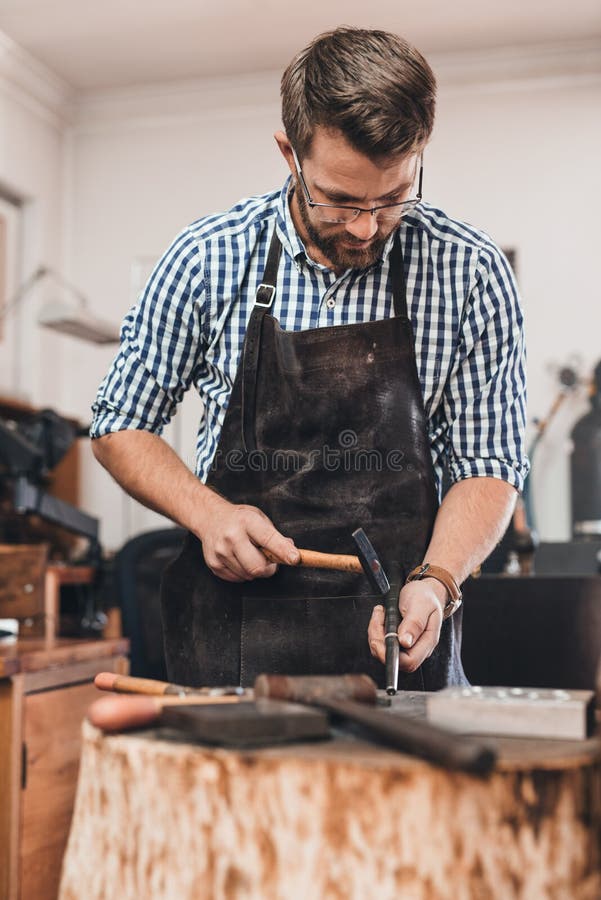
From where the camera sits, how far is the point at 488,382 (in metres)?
1.80

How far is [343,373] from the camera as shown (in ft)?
5.71

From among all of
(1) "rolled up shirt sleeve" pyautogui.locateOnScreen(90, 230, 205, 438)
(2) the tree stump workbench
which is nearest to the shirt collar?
(1) "rolled up shirt sleeve" pyautogui.locateOnScreen(90, 230, 205, 438)

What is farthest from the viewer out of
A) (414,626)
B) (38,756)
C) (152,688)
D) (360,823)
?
(38,756)

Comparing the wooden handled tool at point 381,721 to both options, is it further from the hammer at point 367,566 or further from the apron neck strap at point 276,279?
the apron neck strap at point 276,279

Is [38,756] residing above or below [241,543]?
below

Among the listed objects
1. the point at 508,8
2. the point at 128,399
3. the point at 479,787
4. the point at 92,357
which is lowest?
the point at 479,787

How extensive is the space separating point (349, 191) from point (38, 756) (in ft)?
6.17

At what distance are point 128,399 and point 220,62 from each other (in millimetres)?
4252

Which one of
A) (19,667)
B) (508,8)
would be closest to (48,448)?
(19,667)

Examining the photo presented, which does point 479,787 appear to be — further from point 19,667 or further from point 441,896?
point 19,667

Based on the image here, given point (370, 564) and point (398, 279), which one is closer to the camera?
point (370, 564)

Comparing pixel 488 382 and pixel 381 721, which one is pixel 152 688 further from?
pixel 488 382

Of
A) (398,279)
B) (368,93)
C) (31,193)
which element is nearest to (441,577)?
(398,279)

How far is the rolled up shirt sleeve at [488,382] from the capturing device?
1782 millimetres
